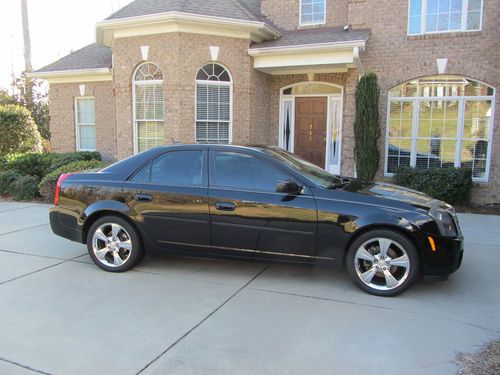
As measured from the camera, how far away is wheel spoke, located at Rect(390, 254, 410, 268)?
4363mm

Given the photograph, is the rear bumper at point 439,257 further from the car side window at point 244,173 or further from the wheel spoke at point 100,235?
the wheel spoke at point 100,235

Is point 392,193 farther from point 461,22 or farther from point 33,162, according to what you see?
point 33,162

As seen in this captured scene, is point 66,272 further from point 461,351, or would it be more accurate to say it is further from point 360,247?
point 461,351

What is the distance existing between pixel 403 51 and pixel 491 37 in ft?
6.14

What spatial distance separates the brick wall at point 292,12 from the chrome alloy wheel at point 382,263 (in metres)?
8.55

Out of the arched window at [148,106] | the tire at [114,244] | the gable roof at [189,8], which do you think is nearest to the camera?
the tire at [114,244]

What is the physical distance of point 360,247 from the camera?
448 centimetres

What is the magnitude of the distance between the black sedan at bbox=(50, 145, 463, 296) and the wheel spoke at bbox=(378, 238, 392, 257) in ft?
0.03

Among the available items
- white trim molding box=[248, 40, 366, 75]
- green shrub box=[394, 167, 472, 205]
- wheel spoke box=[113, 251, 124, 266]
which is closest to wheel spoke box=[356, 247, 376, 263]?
wheel spoke box=[113, 251, 124, 266]

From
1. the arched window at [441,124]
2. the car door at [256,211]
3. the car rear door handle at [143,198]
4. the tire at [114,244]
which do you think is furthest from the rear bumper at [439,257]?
the arched window at [441,124]

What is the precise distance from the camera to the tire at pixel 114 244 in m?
5.21

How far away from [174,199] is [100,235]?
110cm

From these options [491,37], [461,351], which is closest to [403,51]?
[491,37]

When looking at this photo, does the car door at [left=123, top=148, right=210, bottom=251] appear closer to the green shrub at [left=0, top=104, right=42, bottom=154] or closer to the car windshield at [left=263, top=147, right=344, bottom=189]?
the car windshield at [left=263, top=147, right=344, bottom=189]
